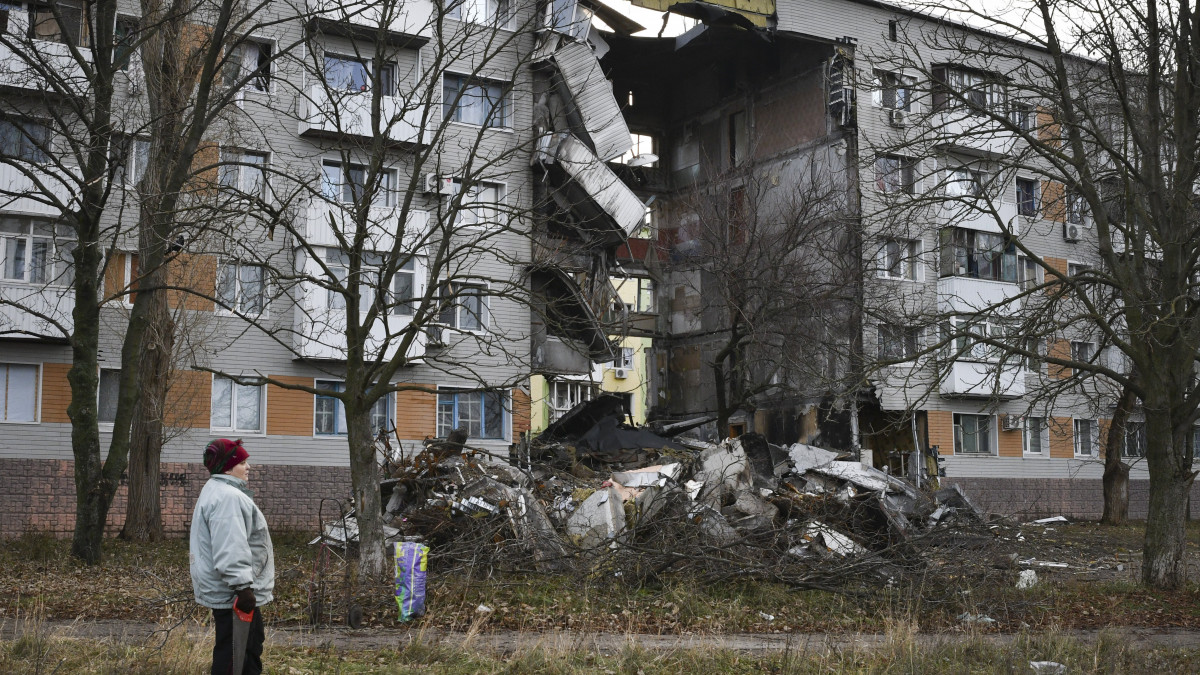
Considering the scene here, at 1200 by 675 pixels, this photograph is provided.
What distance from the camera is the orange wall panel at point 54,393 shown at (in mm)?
26844

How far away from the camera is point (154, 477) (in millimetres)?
24656

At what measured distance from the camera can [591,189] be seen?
1278 inches

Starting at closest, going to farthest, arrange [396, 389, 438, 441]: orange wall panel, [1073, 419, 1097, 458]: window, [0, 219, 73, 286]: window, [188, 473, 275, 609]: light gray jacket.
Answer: [188, 473, 275, 609]: light gray jacket < [0, 219, 73, 286]: window < [396, 389, 438, 441]: orange wall panel < [1073, 419, 1097, 458]: window

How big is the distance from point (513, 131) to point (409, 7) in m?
4.37

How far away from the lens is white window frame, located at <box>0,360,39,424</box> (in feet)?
86.9

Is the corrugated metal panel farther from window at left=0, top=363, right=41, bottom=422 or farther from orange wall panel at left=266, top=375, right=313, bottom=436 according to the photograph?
window at left=0, top=363, right=41, bottom=422

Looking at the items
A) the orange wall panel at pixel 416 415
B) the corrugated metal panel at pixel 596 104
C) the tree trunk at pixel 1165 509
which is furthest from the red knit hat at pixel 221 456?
the corrugated metal panel at pixel 596 104

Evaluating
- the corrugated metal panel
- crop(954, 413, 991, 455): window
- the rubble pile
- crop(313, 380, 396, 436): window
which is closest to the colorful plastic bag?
the rubble pile

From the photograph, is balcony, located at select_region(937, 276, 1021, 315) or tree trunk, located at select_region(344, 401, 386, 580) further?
balcony, located at select_region(937, 276, 1021, 315)

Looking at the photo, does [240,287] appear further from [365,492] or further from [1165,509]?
[1165,509]

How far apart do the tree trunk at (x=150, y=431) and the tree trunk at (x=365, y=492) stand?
1202 cm

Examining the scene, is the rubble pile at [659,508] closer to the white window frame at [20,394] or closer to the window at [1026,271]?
the white window frame at [20,394]

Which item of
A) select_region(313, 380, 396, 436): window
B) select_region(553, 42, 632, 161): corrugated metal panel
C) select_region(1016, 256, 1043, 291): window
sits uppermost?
select_region(553, 42, 632, 161): corrugated metal panel

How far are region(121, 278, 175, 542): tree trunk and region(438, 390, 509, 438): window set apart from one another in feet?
27.0
